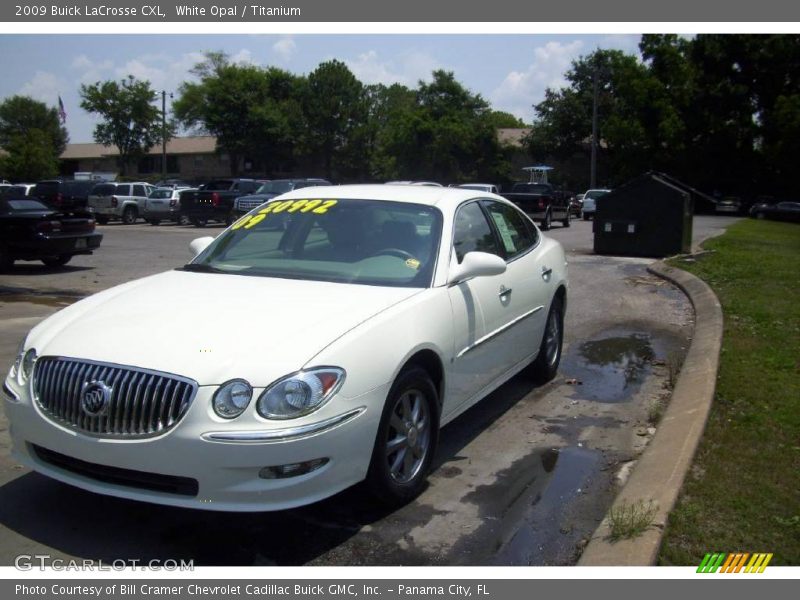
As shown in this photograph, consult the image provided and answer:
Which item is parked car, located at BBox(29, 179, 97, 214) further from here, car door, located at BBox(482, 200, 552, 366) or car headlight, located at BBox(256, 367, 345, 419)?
car headlight, located at BBox(256, 367, 345, 419)

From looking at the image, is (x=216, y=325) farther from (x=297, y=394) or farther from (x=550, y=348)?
(x=550, y=348)

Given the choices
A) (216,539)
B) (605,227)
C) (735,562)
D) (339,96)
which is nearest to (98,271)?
(605,227)

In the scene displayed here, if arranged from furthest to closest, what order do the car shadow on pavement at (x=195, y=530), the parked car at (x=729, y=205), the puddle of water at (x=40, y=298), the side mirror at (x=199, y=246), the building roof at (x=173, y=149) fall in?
the building roof at (x=173, y=149), the parked car at (x=729, y=205), the puddle of water at (x=40, y=298), the side mirror at (x=199, y=246), the car shadow on pavement at (x=195, y=530)

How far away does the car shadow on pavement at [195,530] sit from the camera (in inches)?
143

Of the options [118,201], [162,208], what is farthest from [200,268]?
[118,201]

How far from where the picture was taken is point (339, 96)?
63.6 m

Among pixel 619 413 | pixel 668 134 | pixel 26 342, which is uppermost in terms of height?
pixel 668 134

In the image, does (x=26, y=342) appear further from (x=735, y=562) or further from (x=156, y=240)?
(x=156, y=240)

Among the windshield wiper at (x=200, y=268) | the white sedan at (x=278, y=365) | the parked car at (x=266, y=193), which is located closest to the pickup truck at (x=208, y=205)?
the parked car at (x=266, y=193)

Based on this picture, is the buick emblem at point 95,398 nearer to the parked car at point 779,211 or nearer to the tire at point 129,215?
the tire at point 129,215

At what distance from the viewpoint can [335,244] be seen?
5.12 m

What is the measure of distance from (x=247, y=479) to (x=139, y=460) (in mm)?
488

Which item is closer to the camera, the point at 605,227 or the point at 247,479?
the point at 247,479

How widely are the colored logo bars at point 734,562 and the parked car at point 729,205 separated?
50568mm
